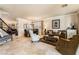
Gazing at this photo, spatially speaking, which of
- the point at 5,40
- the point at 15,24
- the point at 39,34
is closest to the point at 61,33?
the point at 39,34

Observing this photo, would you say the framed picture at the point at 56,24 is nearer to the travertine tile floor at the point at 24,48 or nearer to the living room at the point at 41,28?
the living room at the point at 41,28

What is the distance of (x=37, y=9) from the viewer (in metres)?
2.32

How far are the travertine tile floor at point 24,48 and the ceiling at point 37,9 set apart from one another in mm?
629

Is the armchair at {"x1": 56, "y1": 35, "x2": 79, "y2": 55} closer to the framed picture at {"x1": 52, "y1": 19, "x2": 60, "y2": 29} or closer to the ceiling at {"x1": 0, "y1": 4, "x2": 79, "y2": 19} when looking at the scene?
the framed picture at {"x1": 52, "y1": 19, "x2": 60, "y2": 29}

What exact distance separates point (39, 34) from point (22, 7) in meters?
0.77

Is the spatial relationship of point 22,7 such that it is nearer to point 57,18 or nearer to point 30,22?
point 30,22

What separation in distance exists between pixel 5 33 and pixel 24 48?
1.89 feet

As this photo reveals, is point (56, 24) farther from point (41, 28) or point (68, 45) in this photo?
point (68, 45)

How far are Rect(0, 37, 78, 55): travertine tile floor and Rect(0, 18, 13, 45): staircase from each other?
0.10m

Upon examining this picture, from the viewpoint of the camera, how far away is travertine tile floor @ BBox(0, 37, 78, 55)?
7.45ft

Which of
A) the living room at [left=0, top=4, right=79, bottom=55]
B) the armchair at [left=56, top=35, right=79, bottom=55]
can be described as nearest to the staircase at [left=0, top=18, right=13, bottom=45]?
the living room at [left=0, top=4, right=79, bottom=55]

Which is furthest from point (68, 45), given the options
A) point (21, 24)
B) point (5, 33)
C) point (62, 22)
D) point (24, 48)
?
point (5, 33)

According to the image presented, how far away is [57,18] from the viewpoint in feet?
7.77

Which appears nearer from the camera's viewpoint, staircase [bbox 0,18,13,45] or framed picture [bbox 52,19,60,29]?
staircase [bbox 0,18,13,45]
